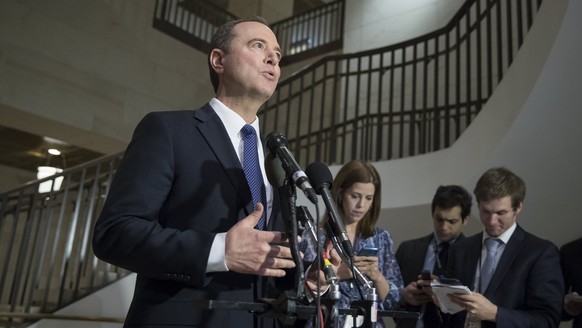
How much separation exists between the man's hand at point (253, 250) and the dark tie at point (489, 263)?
1560mm

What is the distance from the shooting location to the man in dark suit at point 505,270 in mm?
2127

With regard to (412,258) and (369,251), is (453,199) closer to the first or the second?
(412,258)

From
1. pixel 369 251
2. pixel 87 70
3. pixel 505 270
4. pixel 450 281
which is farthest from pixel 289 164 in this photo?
pixel 87 70

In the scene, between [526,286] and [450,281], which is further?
[526,286]

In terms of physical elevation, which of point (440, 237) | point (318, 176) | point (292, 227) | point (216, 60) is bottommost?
point (292, 227)

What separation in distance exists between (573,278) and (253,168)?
2.01 metres

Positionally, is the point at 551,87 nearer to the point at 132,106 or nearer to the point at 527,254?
the point at 527,254

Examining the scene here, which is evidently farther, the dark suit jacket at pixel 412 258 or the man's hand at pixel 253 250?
the dark suit jacket at pixel 412 258

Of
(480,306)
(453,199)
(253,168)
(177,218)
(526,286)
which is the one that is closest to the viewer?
(177,218)


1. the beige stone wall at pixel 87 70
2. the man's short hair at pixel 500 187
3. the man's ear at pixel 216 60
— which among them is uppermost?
the beige stone wall at pixel 87 70

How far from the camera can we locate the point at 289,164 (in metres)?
1.08

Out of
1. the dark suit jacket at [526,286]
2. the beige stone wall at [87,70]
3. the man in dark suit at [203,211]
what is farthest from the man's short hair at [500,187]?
the beige stone wall at [87,70]

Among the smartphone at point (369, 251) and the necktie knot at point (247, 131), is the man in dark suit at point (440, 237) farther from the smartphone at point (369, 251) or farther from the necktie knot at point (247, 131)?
the necktie knot at point (247, 131)

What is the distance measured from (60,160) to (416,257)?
24.0 ft
